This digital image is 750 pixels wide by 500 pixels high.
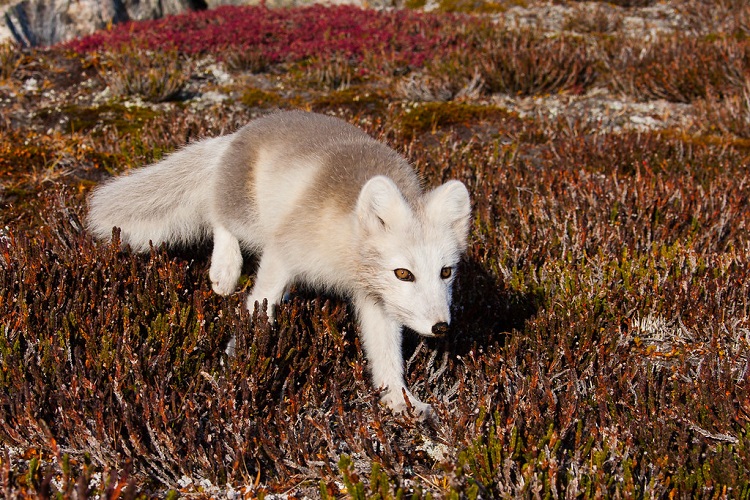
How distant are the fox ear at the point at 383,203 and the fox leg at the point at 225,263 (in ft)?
3.91

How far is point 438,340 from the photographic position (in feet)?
11.2

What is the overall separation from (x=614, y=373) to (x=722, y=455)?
2.19ft

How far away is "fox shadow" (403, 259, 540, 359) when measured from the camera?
135 inches

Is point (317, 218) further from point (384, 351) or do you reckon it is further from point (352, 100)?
point (352, 100)

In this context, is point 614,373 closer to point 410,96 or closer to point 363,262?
point 363,262

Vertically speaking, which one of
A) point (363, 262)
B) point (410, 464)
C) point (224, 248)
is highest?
point (363, 262)

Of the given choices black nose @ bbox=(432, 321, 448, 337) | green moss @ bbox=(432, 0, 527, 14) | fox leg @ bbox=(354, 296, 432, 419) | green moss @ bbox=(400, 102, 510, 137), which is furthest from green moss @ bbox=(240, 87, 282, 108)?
green moss @ bbox=(432, 0, 527, 14)

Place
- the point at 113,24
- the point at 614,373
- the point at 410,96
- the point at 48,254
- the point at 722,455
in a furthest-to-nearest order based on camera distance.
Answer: the point at 113,24 → the point at 410,96 → the point at 48,254 → the point at 614,373 → the point at 722,455

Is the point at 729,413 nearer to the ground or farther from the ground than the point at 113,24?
nearer to the ground

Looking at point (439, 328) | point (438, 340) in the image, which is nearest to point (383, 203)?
point (439, 328)

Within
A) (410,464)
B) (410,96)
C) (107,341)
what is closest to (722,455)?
(410,464)

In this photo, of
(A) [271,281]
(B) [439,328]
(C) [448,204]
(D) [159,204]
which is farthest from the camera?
(D) [159,204]

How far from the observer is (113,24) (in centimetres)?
1103

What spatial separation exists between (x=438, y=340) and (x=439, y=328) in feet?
3.16
